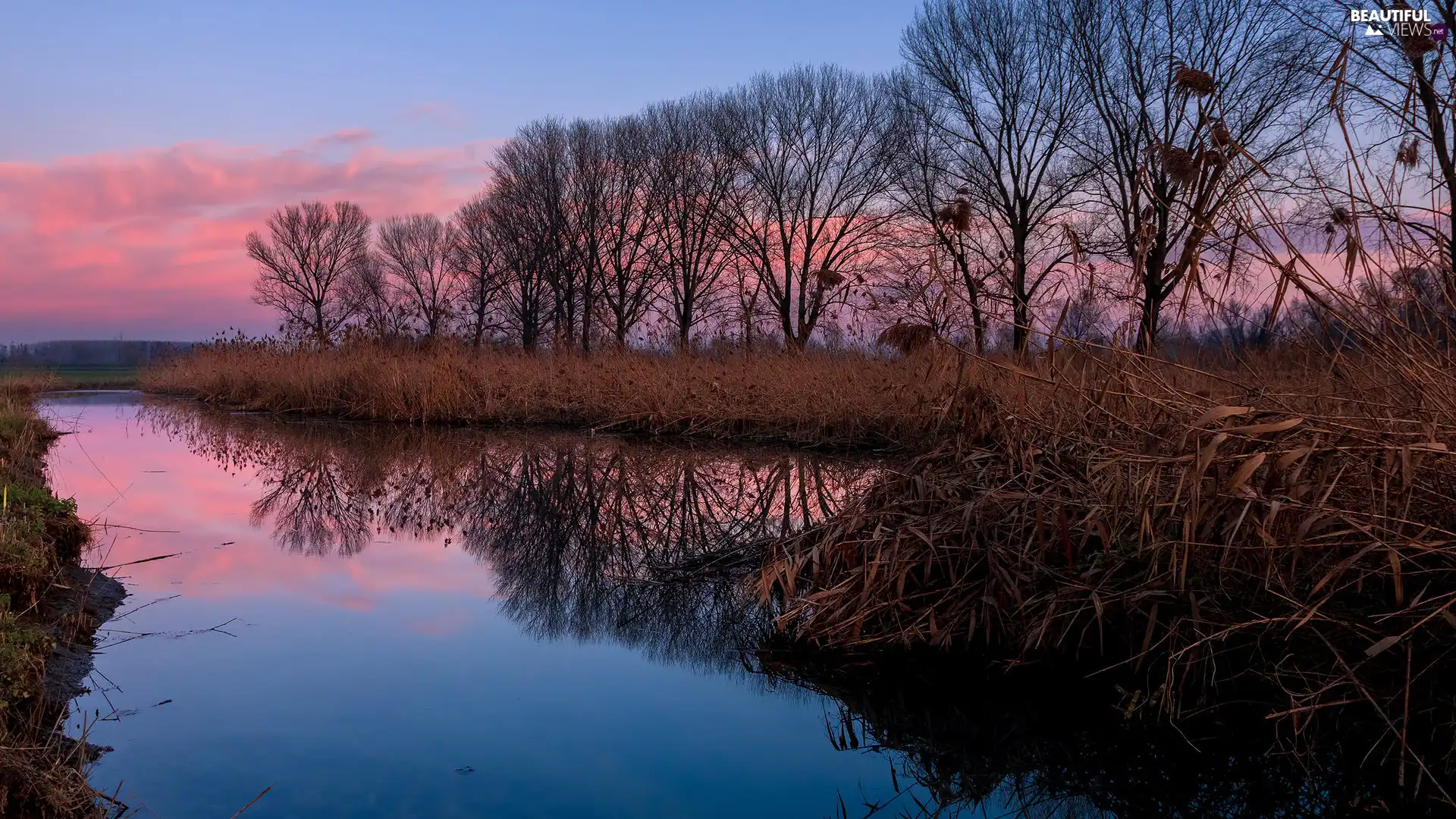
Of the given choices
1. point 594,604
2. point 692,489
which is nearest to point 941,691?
point 594,604

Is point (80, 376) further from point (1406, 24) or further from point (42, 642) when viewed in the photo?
point (1406, 24)

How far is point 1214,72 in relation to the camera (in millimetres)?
21969

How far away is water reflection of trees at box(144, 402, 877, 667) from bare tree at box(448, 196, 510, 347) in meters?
38.6

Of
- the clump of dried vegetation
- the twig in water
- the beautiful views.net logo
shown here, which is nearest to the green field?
the clump of dried vegetation

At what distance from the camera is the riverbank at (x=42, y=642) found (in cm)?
233

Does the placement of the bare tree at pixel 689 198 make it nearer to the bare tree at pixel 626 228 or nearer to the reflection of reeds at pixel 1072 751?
the bare tree at pixel 626 228

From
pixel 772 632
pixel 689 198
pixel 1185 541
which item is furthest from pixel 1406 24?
pixel 689 198

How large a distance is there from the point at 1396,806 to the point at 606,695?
2458 millimetres

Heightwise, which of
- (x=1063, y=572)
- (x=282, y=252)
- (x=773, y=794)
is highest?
(x=282, y=252)

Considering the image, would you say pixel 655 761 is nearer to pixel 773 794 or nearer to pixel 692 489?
pixel 773 794

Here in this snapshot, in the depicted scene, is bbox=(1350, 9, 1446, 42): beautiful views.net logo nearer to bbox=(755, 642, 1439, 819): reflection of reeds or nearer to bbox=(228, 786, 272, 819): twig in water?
bbox=(755, 642, 1439, 819): reflection of reeds

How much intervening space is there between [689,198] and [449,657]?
3452 cm

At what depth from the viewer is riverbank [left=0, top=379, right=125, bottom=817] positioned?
91.9 inches

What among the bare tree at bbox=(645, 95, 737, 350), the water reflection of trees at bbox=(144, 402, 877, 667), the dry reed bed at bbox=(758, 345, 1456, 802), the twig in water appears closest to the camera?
the twig in water
